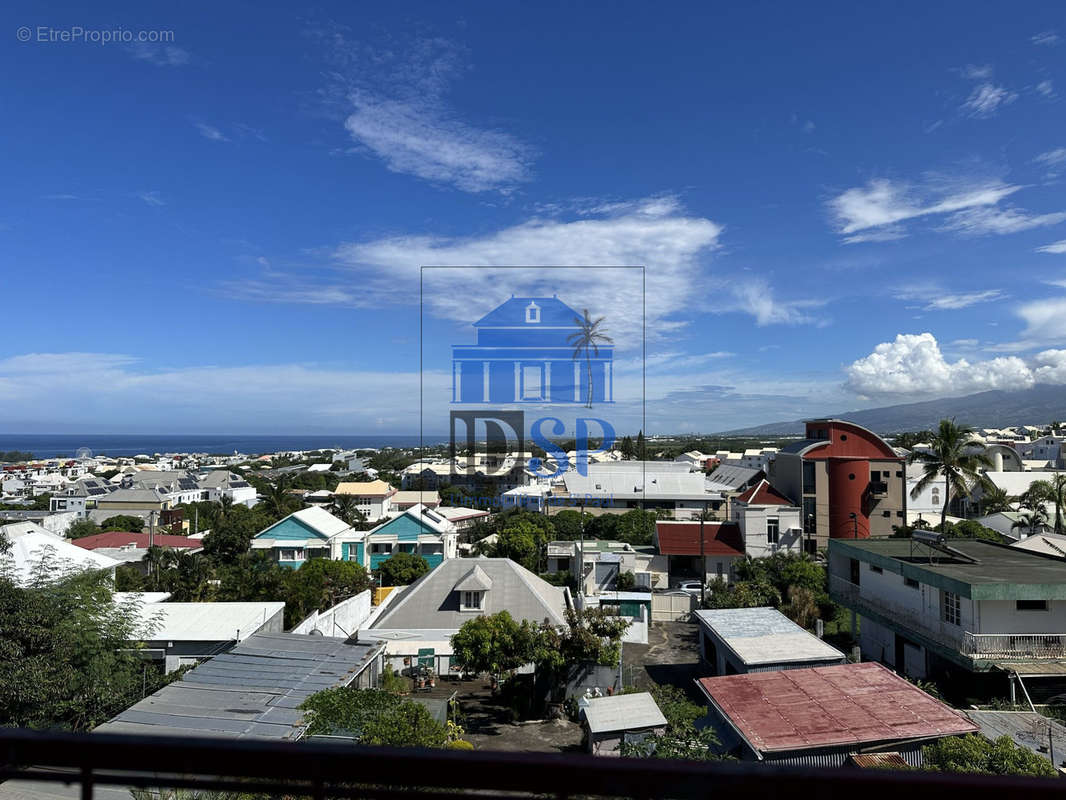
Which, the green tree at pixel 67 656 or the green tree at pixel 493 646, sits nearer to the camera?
the green tree at pixel 67 656

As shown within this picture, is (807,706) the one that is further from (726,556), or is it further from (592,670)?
(726,556)

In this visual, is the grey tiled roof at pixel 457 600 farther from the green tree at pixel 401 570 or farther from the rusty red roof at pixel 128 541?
the rusty red roof at pixel 128 541

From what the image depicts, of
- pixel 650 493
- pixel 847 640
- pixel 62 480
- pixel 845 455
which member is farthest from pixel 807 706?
pixel 62 480

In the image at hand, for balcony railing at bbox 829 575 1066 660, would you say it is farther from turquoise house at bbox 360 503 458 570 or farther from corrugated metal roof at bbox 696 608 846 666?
turquoise house at bbox 360 503 458 570

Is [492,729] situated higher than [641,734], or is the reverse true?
[641,734]

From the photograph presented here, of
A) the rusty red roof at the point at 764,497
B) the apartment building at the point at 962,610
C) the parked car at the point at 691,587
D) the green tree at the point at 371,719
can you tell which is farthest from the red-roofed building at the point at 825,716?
the rusty red roof at the point at 764,497

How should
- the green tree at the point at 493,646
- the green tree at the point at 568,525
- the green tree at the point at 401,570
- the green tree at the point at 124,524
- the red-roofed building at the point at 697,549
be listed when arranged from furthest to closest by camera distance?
1. the green tree at the point at 124,524
2. the green tree at the point at 568,525
3. the red-roofed building at the point at 697,549
4. the green tree at the point at 401,570
5. the green tree at the point at 493,646
